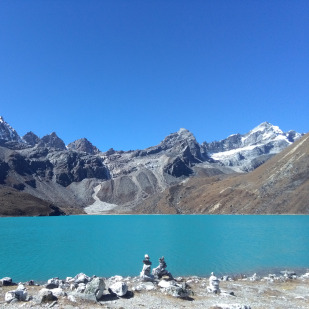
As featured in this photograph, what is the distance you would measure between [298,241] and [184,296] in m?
50.7

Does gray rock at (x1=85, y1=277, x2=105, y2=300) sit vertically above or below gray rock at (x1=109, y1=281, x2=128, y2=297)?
above

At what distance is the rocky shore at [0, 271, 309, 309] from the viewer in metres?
20.9

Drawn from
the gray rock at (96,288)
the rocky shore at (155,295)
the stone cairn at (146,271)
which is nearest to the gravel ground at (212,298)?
the rocky shore at (155,295)

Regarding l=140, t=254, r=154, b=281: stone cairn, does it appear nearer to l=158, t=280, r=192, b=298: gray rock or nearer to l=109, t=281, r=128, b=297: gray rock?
l=158, t=280, r=192, b=298: gray rock

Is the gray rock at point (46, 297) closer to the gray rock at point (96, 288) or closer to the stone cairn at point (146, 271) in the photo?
the gray rock at point (96, 288)

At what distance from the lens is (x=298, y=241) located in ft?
216

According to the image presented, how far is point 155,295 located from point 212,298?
169 inches

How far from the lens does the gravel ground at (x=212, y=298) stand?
20.7 meters

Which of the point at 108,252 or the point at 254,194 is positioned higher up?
the point at 254,194

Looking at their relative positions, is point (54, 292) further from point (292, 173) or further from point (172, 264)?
point (292, 173)

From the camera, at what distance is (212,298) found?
2430cm

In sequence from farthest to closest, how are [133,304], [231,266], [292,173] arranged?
1. [292,173]
2. [231,266]
3. [133,304]

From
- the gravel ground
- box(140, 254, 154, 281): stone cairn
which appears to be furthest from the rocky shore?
box(140, 254, 154, 281): stone cairn

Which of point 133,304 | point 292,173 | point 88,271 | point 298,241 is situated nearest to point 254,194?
point 292,173
